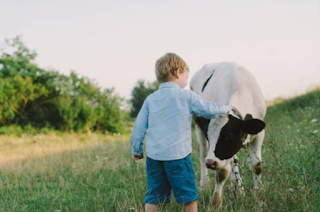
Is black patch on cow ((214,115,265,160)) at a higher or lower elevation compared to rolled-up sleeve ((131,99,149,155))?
lower

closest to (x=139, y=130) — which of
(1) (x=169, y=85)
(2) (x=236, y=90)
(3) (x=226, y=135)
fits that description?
(1) (x=169, y=85)

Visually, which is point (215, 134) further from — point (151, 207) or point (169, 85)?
point (151, 207)

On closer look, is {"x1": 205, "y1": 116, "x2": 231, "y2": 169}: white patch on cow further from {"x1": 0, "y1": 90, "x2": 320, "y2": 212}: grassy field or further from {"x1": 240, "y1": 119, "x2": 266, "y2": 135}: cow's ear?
{"x1": 0, "y1": 90, "x2": 320, "y2": 212}: grassy field

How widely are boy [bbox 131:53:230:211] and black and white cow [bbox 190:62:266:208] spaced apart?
279mm

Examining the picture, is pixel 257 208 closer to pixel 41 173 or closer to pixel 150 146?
pixel 150 146

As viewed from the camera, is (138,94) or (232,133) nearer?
(232,133)

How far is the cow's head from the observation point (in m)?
3.36

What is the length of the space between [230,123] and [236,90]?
0.79m

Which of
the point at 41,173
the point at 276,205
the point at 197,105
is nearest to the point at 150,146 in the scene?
the point at 197,105

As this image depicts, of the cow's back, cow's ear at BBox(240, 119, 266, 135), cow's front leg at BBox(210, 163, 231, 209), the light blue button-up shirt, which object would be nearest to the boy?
the light blue button-up shirt

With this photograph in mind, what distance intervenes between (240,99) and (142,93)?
2017 centimetres

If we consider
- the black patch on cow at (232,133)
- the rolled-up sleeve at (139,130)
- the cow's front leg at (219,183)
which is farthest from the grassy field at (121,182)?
the rolled-up sleeve at (139,130)

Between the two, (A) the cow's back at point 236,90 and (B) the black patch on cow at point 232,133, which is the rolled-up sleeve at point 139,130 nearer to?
(B) the black patch on cow at point 232,133

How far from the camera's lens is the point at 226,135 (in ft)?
11.2
